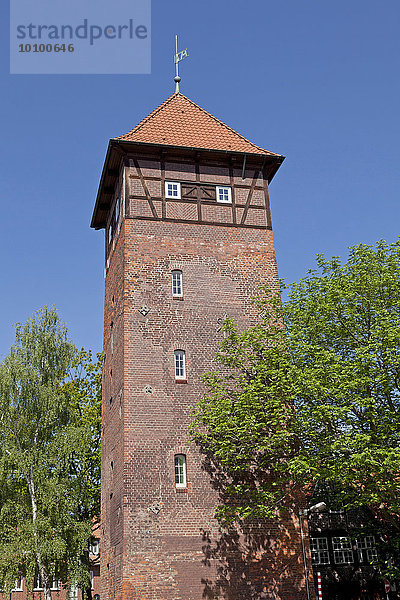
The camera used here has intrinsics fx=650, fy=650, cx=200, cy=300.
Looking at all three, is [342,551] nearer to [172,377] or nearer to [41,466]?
[41,466]

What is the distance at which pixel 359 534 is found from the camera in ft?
89.1

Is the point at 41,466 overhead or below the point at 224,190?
below

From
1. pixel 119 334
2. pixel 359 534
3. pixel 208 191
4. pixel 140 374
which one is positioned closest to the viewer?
pixel 140 374

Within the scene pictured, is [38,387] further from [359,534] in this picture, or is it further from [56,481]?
[359,534]

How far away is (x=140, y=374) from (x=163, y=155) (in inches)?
327

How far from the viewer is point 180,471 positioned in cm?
2028

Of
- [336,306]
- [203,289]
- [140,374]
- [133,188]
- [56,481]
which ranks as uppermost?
[133,188]

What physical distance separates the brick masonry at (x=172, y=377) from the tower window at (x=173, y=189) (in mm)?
211

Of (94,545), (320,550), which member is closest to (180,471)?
(94,545)

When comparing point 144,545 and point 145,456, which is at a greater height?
point 145,456

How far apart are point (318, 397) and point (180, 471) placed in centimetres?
517

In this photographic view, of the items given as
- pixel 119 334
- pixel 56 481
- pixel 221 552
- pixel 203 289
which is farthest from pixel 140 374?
pixel 56 481

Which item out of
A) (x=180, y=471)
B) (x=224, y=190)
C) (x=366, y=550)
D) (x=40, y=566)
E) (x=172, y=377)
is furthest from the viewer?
(x=366, y=550)

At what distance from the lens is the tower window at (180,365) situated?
70.7 feet
